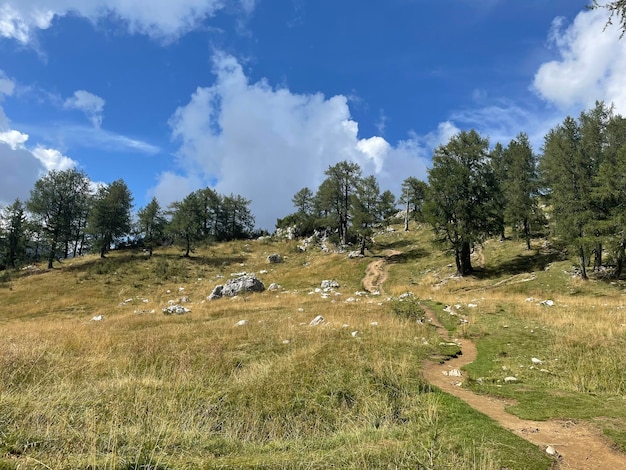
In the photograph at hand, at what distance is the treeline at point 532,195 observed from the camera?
34500 millimetres

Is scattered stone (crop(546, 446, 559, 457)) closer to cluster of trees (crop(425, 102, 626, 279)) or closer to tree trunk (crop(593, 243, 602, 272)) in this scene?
cluster of trees (crop(425, 102, 626, 279))

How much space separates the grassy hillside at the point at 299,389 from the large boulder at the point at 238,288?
1404 cm

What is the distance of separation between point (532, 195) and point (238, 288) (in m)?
42.9

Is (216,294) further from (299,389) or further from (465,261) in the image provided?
(299,389)

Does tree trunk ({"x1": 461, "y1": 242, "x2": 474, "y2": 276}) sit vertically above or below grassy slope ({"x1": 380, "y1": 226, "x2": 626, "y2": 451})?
above

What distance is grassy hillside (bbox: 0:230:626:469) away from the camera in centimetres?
619

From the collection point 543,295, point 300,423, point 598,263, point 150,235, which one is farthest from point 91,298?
point 598,263

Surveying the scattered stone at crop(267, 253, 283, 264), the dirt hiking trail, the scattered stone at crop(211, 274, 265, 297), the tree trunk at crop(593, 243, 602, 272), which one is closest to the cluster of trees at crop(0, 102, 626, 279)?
the tree trunk at crop(593, 243, 602, 272)

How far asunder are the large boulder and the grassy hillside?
14.0 metres

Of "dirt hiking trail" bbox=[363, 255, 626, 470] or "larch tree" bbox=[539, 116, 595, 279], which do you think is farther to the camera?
"larch tree" bbox=[539, 116, 595, 279]

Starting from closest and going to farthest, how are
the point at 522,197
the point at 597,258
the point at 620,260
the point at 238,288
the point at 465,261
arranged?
the point at 620,260 → the point at 597,258 → the point at 238,288 → the point at 465,261 → the point at 522,197

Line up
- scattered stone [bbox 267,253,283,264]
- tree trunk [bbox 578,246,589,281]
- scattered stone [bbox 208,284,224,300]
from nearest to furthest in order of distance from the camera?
tree trunk [bbox 578,246,589,281] < scattered stone [bbox 208,284,224,300] < scattered stone [bbox 267,253,283,264]

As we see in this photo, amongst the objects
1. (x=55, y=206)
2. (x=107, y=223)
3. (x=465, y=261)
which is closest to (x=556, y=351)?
(x=465, y=261)

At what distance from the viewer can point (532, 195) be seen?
171 ft
